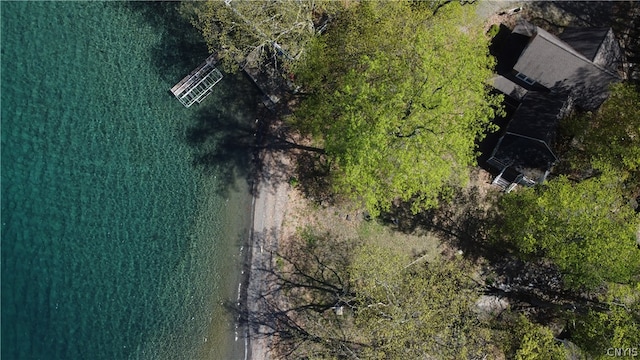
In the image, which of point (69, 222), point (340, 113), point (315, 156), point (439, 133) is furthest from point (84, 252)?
point (439, 133)

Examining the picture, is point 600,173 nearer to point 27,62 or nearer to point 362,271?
point 362,271

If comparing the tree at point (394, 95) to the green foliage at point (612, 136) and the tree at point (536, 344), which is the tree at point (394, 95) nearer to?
the green foliage at point (612, 136)

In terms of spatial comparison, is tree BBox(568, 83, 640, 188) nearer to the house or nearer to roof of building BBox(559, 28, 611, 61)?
the house

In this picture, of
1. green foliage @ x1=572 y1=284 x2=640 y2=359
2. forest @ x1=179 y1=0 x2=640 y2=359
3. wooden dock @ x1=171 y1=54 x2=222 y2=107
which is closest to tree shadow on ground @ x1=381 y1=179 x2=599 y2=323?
forest @ x1=179 y1=0 x2=640 y2=359

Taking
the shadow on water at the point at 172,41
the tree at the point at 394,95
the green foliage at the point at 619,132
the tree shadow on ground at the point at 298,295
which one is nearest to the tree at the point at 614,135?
the green foliage at the point at 619,132

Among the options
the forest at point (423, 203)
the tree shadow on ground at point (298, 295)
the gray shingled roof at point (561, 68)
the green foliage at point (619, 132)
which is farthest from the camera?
the tree shadow on ground at point (298, 295)

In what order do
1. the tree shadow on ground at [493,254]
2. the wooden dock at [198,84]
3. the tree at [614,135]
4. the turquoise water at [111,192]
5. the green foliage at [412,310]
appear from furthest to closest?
the tree shadow on ground at [493,254] < the wooden dock at [198,84] < the tree at [614,135] < the turquoise water at [111,192] < the green foliage at [412,310]

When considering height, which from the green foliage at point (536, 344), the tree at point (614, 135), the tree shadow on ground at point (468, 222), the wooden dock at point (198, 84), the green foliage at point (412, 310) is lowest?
the green foliage at point (536, 344)
